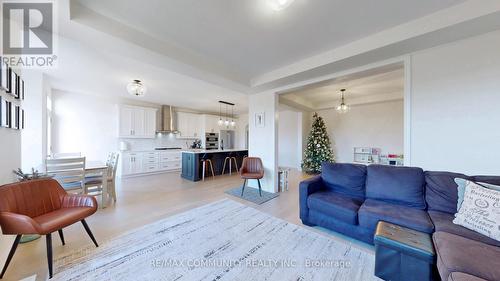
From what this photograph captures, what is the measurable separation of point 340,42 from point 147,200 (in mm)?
4445

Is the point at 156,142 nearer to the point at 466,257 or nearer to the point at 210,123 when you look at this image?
the point at 210,123

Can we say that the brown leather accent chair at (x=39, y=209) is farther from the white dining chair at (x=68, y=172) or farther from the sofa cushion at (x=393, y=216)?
the sofa cushion at (x=393, y=216)

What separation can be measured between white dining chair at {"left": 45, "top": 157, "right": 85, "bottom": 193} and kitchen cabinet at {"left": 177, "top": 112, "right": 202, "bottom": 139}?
4475 millimetres

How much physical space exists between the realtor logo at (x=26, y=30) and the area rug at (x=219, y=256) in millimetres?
2316

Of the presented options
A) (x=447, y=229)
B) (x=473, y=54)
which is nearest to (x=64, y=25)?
(x=447, y=229)

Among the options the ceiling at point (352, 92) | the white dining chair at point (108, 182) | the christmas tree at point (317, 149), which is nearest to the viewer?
the white dining chair at point (108, 182)

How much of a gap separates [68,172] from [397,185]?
480 centimetres

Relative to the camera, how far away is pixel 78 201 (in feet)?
6.63

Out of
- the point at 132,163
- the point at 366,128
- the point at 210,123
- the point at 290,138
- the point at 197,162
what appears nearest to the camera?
the point at 197,162

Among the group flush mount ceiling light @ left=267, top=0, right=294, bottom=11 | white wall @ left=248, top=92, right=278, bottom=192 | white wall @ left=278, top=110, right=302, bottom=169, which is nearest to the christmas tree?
white wall @ left=278, top=110, right=302, bottom=169

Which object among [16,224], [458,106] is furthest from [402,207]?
[16,224]

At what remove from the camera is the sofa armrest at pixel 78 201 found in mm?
1997

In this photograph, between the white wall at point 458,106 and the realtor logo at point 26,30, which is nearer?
the realtor logo at point 26,30

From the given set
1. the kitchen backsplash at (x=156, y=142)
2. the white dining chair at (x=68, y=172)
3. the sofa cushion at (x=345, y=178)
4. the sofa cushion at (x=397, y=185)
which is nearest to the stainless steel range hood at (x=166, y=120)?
the kitchen backsplash at (x=156, y=142)
